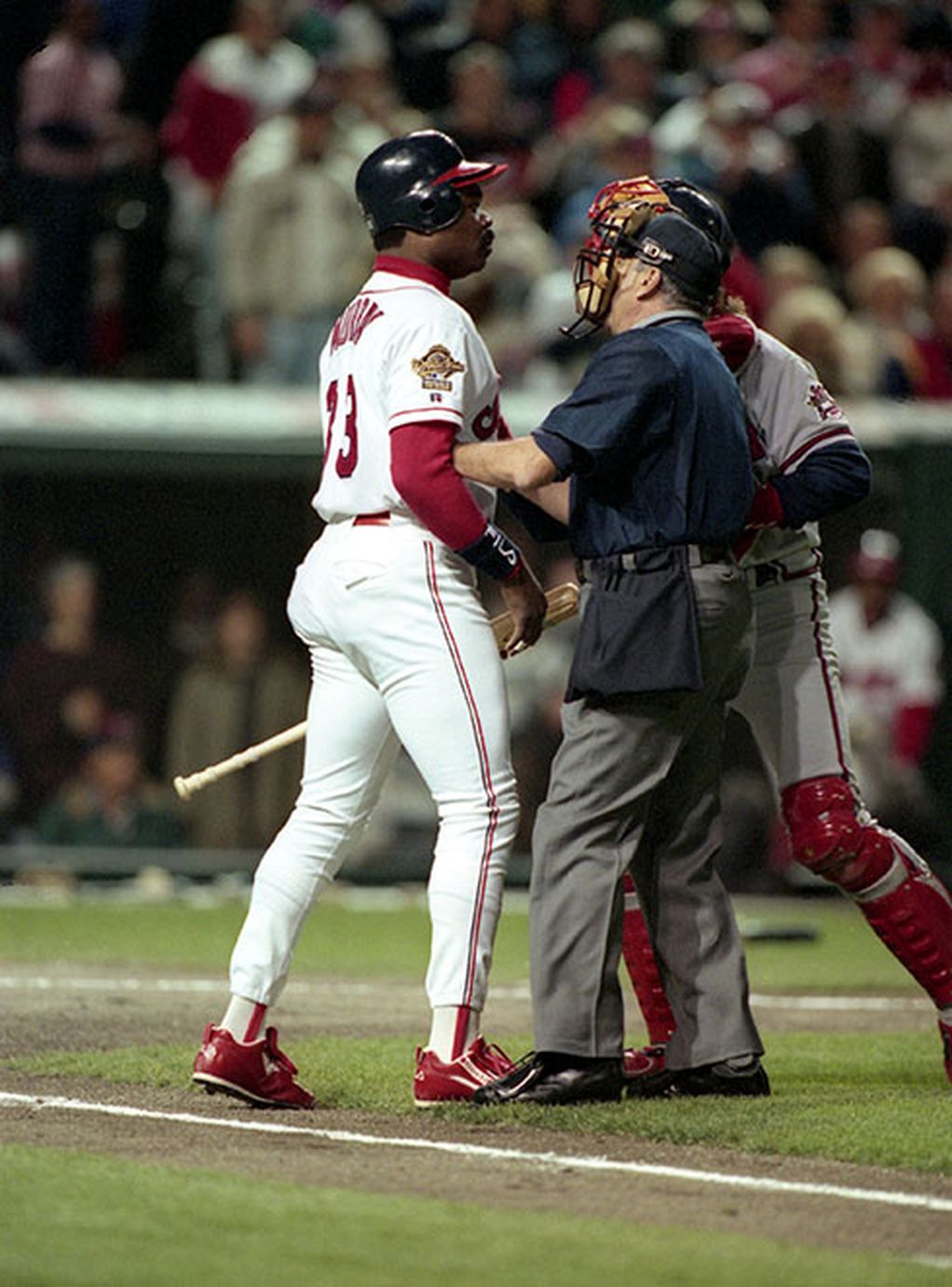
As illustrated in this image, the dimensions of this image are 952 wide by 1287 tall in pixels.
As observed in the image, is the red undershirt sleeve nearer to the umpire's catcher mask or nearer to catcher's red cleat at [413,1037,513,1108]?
the umpire's catcher mask

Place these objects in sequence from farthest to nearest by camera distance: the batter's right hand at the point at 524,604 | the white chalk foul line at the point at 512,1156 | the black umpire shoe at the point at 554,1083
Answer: the batter's right hand at the point at 524,604, the black umpire shoe at the point at 554,1083, the white chalk foul line at the point at 512,1156

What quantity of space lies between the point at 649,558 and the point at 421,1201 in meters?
1.74

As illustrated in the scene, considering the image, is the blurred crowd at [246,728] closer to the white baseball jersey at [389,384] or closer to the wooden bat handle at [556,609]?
the wooden bat handle at [556,609]

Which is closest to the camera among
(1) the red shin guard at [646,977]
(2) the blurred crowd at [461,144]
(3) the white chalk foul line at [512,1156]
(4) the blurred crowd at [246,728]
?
(3) the white chalk foul line at [512,1156]

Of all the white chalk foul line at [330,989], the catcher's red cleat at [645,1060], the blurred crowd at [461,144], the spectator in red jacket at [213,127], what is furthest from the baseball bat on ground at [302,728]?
the spectator in red jacket at [213,127]

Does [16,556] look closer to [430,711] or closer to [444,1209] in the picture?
[430,711]

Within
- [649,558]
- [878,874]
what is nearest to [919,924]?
[878,874]

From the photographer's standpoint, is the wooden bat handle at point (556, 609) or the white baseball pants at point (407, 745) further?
the wooden bat handle at point (556, 609)

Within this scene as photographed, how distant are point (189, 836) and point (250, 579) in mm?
1619

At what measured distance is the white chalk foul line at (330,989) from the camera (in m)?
8.49

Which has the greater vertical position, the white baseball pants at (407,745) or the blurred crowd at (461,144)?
the blurred crowd at (461,144)

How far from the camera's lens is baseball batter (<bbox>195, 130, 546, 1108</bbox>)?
563 centimetres

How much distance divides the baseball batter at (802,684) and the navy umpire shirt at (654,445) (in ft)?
0.82

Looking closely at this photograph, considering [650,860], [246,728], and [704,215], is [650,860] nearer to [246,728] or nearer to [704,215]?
[704,215]
